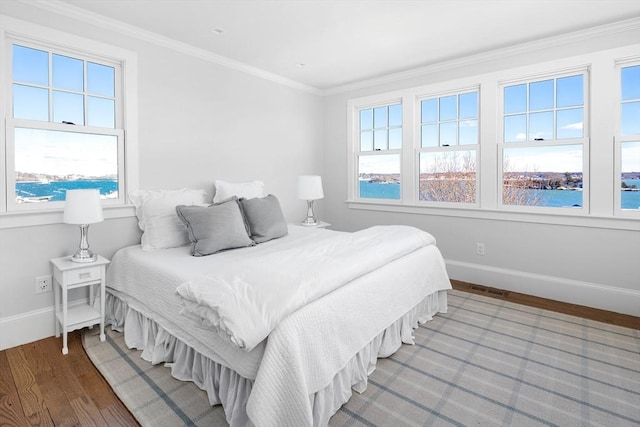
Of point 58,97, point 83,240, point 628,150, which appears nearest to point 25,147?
point 58,97

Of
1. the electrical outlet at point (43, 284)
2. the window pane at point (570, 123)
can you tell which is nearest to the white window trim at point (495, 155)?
the window pane at point (570, 123)

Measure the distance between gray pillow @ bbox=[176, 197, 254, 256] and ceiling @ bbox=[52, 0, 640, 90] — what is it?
159 cm

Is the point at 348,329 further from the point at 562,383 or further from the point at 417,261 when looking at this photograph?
the point at 562,383

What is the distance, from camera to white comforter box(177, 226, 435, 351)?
4.91 ft

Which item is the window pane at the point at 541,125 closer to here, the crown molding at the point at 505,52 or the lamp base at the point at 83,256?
the crown molding at the point at 505,52

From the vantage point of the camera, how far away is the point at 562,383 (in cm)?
210

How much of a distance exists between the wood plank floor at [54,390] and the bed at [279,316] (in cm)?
32

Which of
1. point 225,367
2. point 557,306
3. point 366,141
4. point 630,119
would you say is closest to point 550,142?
point 630,119

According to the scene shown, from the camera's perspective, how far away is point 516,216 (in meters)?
3.68

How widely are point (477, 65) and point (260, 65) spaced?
7.99 feet

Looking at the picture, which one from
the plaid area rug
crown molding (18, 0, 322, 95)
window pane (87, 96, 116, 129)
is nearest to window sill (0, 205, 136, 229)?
window pane (87, 96, 116, 129)

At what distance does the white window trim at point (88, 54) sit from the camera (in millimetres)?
2492

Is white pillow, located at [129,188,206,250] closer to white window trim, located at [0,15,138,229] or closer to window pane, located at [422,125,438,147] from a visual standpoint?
white window trim, located at [0,15,138,229]

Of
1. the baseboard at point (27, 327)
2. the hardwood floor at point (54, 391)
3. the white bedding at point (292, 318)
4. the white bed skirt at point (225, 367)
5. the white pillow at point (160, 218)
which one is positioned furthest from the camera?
the white pillow at point (160, 218)
